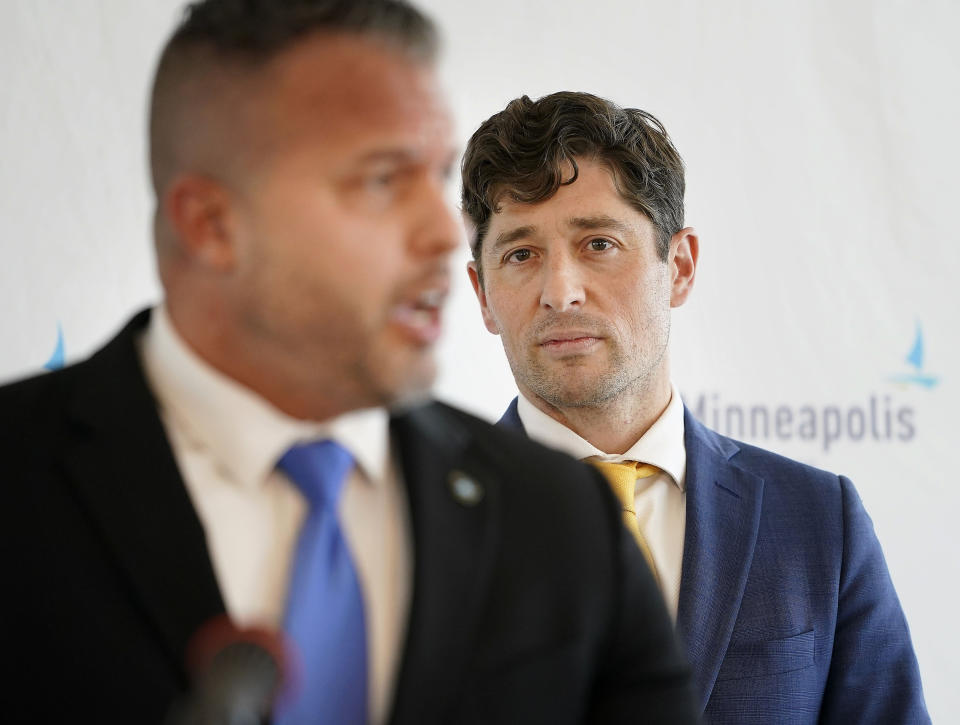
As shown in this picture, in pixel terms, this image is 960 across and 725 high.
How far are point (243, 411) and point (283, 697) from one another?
319 millimetres

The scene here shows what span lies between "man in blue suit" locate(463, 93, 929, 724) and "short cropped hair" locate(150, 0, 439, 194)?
3.45 feet

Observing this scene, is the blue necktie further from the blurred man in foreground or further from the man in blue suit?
the man in blue suit

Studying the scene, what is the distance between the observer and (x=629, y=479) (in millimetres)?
2047

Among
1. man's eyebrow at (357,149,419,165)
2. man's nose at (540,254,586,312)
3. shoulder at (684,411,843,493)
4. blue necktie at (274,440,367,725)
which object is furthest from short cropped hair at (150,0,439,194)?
shoulder at (684,411,843,493)

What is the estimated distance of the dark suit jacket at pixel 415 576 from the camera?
0.91 m

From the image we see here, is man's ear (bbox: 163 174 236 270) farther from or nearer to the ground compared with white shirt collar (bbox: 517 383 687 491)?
farther from the ground

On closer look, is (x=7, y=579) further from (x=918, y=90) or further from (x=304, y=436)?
(x=918, y=90)

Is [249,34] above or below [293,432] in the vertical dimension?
above

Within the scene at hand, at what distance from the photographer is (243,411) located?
1.02 meters

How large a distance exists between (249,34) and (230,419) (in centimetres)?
35

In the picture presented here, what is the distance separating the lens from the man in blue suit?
75.9 inches

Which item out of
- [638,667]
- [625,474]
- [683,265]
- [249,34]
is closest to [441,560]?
[638,667]

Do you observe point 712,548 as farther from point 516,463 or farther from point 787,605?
point 516,463

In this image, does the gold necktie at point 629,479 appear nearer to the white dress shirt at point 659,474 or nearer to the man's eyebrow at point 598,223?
the white dress shirt at point 659,474
